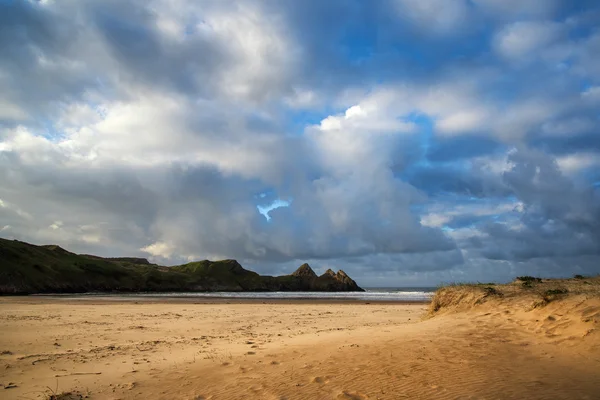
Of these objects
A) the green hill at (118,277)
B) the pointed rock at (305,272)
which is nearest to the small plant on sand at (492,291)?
the green hill at (118,277)

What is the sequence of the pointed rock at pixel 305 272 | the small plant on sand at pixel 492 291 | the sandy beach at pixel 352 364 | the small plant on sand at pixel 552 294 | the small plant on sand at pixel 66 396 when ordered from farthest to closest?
the pointed rock at pixel 305 272, the small plant on sand at pixel 492 291, the small plant on sand at pixel 552 294, the sandy beach at pixel 352 364, the small plant on sand at pixel 66 396

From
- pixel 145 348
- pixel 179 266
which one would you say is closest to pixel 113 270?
pixel 179 266

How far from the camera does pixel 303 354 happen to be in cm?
1080

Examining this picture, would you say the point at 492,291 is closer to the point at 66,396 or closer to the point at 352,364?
the point at 352,364

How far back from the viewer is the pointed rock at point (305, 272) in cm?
15025

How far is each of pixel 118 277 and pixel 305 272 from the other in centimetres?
7281

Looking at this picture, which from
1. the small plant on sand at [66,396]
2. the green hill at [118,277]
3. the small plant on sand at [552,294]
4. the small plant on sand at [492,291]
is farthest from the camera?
the green hill at [118,277]

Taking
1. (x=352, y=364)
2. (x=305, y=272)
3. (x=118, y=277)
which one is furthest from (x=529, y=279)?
(x=305, y=272)

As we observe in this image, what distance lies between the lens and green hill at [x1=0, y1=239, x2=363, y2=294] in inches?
3088

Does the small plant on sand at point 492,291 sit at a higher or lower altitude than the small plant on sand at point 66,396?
higher

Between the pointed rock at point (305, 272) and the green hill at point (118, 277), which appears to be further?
the pointed rock at point (305, 272)

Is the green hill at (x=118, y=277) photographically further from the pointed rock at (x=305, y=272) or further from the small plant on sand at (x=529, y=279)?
the small plant on sand at (x=529, y=279)

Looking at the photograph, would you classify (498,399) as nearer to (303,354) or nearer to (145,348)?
(303,354)

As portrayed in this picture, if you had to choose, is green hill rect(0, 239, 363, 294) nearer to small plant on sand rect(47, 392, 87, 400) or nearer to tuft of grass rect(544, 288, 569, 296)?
small plant on sand rect(47, 392, 87, 400)
